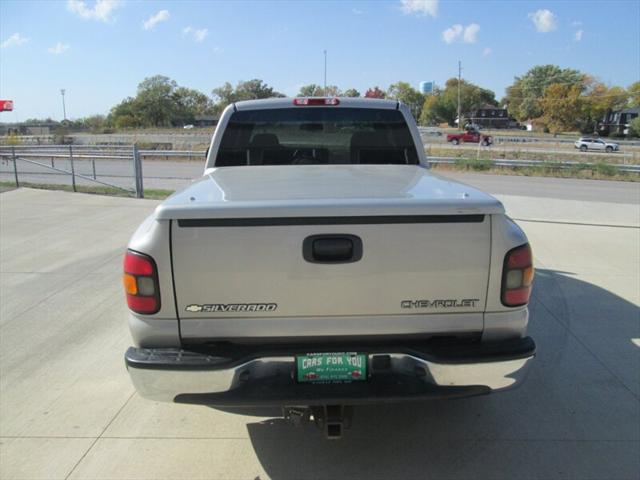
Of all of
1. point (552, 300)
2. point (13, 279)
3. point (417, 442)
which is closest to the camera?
point (417, 442)

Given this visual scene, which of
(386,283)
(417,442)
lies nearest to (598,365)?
(417,442)

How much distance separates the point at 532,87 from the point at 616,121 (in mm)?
31561

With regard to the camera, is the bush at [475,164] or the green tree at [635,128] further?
the green tree at [635,128]

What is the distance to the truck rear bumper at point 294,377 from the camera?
246 centimetres

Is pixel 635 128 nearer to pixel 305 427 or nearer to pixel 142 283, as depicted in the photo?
pixel 305 427

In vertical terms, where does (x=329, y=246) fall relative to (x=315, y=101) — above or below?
below

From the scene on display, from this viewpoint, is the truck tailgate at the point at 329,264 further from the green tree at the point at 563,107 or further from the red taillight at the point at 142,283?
A: the green tree at the point at 563,107

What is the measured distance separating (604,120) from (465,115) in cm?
3637

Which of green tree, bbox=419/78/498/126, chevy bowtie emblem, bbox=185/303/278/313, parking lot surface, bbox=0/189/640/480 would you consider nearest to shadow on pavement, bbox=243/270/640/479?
parking lot surface, bbox=0/189/640/480

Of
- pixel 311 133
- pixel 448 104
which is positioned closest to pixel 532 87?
pixel 448 104

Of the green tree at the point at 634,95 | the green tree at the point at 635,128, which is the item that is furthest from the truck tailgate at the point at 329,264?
the green tree at the point at 634,95

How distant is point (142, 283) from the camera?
2.50 m

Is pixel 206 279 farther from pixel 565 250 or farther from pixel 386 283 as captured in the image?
pixel 565 250

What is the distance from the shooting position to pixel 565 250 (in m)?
8.27
